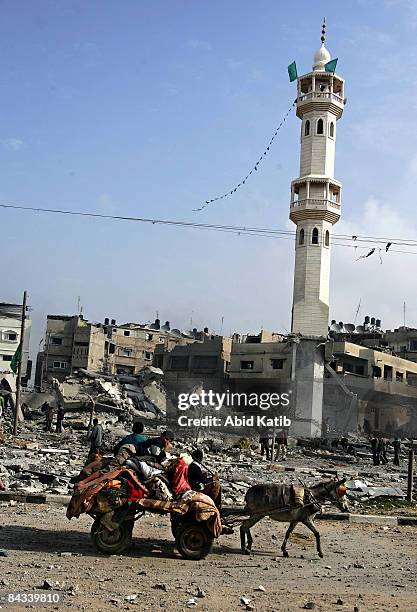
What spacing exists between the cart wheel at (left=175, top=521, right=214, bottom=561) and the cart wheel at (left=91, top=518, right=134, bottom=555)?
28.8 inches

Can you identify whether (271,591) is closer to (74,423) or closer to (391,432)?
(74,423)

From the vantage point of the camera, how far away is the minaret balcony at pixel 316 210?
176 ft

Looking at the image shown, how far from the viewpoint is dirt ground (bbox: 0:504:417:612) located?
839 cm

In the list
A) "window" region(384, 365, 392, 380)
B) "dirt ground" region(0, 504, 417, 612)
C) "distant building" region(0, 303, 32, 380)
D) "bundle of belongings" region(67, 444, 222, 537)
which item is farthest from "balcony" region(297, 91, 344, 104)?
"bundle of belongings" region(67, 444, 222, 537)

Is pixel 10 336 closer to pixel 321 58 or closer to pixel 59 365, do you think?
pixel 59 365

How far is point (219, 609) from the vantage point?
8.02 metres

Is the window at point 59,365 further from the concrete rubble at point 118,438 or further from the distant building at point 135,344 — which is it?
the concrete rubble at point 118,438

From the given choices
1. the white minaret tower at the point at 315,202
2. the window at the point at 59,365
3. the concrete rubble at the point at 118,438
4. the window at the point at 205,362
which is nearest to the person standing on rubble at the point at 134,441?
the concrete rubble at the point at 118,438

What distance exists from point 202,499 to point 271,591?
198 cm

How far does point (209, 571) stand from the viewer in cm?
998

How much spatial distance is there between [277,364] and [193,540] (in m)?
47.1

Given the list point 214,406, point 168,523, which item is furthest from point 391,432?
point 168,523

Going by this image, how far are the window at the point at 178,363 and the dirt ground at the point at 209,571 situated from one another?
175 ft

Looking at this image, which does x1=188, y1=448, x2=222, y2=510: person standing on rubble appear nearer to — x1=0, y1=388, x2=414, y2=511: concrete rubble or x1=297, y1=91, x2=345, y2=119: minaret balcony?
x1=0, y1=388, x2=414, y2=511: concrete rubble
